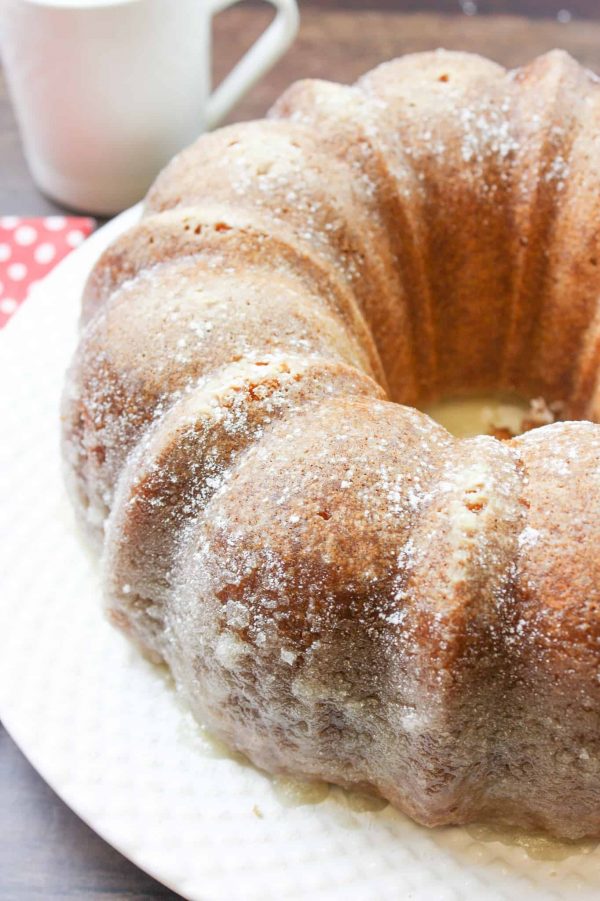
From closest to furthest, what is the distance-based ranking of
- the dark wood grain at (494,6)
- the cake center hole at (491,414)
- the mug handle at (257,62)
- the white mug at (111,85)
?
the cake center hole at (491,414) → the white mug at (111,85) → the mug handle at (257,62) → the dark wood grain at (494,6)

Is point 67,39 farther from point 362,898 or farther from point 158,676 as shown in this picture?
point 362,898

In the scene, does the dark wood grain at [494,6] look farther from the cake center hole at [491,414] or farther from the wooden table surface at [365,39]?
the cake center hole at [491,414]

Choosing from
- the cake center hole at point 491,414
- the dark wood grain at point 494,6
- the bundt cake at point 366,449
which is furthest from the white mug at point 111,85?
the cake center hole at point 491,414

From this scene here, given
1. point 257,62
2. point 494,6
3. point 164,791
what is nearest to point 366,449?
point 164,791

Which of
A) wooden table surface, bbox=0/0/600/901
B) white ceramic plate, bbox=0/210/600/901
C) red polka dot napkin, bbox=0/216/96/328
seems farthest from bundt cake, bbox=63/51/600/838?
wooden table surface, bbox=0/0/600/901

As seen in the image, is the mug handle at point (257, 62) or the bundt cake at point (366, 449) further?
the mug handle at point (257, 62)

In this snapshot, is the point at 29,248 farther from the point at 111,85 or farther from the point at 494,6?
the point at 494,6
